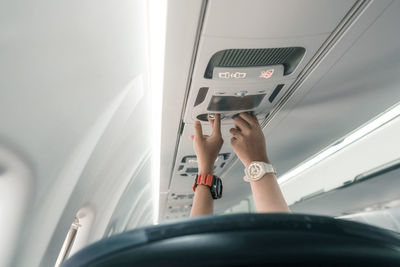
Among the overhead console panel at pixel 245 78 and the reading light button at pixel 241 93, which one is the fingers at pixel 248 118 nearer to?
the overhead console panel at pixel 245 78

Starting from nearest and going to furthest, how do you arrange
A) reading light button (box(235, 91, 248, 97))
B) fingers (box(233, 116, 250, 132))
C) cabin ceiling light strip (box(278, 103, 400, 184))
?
reading light button (box(235, 91, 248, 97))
fingers (box(233, 116, 250, 132))
cabin ceiling light strip (box(278, 103, 400, 184))

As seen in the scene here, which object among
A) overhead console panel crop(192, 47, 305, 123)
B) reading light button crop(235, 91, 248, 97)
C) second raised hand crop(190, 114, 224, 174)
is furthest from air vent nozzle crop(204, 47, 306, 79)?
second raised hand crop(190, 114, 224, 174)

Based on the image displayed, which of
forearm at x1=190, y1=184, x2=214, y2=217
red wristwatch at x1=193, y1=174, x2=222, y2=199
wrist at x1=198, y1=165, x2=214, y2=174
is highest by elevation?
wrist at x1=198, y1=165, x2=214, y2=174

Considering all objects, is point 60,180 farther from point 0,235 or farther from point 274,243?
point 274,243

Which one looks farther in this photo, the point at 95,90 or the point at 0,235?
the point at 95,90

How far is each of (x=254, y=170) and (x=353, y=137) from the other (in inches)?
86.3

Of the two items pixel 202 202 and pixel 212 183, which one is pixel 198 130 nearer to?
pixel 212 183

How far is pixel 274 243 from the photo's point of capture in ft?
0.94

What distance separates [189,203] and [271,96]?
4.39m

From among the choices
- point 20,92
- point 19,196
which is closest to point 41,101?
point 20,92

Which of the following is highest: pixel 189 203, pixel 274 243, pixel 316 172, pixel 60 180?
pixel 189 203

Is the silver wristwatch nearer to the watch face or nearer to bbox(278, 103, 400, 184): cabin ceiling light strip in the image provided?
the watch face

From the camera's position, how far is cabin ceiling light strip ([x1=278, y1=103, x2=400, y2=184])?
2492 mm

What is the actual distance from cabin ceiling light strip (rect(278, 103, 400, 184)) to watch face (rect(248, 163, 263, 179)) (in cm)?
180
